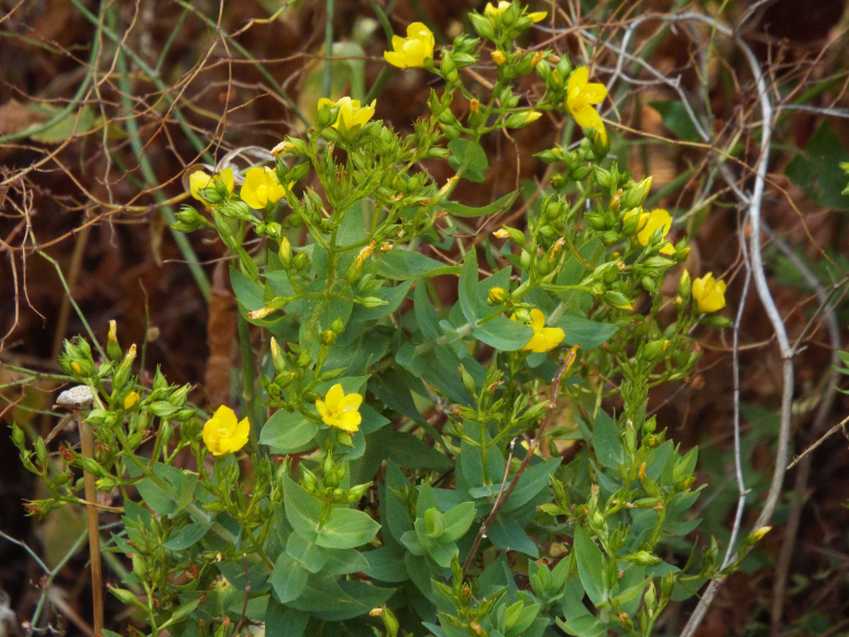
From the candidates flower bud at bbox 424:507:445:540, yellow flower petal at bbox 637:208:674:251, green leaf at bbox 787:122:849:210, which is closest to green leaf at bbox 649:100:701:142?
green leaf at bbox 787:122:849:210

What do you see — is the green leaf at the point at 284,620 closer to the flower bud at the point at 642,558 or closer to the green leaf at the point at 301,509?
the green leaf at the point at 301,509

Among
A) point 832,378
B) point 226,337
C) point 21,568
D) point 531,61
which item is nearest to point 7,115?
point 226,337

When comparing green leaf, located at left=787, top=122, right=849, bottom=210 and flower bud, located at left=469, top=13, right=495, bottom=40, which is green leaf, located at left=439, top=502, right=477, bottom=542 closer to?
flower bud, located at left=469, top=13, right=495, bottom=40

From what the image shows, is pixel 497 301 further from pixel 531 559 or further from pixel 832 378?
pixel 832 378

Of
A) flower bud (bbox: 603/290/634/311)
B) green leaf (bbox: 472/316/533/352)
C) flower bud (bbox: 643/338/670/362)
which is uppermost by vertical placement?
flower bud (bbox: 603/290/634/311)

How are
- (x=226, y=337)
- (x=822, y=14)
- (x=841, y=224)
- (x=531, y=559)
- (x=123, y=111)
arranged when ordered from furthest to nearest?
(x=822, y=14), (x=841, y=224), (x=123, y=111), (x=226, y=337), (x=531, y=559)

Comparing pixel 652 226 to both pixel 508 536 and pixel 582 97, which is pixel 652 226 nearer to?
pixel 582 97

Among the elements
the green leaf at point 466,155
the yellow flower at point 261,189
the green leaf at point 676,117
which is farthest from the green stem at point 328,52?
the yellow flower at point 261,189
